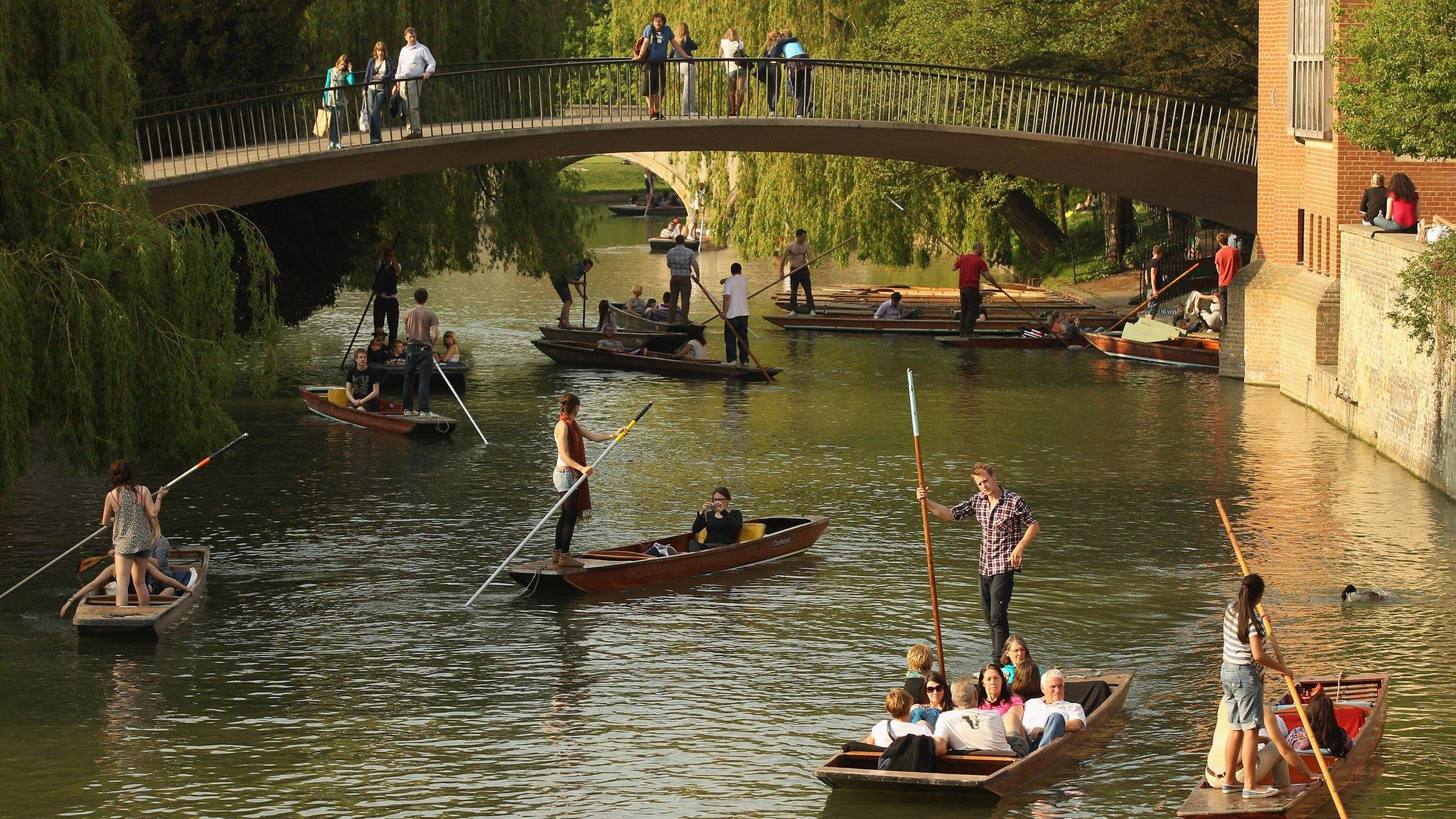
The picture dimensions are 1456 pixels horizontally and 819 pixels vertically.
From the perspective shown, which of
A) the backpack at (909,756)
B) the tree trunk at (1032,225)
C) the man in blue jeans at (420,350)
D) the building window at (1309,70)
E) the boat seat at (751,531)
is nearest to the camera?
the backpack at (909,756)

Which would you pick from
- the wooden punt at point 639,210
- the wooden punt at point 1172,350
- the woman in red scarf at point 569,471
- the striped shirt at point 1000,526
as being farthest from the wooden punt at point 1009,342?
the wooden punt at point 639,210

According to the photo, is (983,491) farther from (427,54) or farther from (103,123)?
(427,54)

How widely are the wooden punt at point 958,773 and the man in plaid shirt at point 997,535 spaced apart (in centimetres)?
189

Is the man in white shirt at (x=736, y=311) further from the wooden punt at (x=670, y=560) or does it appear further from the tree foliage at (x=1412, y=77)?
the wooden punt at (x=670, y=560)

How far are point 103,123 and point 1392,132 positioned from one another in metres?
13.8

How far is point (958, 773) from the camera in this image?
12070mm

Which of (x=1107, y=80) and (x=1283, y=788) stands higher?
(x=1107, y=80)

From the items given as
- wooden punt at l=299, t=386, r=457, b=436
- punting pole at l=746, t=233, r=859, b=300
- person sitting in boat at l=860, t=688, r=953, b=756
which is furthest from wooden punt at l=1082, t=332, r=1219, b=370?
person sitting in boat at l=860, t=688, r=953, b=756

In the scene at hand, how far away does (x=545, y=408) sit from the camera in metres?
29.1

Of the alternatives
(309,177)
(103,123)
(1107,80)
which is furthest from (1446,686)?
(1107,80)

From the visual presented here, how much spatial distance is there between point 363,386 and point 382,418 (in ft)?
3.79

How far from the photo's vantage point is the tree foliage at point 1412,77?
21.4m

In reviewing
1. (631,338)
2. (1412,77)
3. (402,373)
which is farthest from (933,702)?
(631,338)

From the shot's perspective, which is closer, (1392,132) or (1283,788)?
(1283,788)
